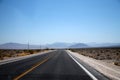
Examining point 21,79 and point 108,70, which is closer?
point 21,79

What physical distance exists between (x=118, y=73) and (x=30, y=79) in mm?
4542

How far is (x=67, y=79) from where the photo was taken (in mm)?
9750

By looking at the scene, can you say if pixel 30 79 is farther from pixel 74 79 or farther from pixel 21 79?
pixel 74 79

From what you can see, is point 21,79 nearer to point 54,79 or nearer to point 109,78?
point 54,79

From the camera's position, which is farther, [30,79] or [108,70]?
[108,70]

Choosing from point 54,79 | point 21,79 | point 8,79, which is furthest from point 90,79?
point 8,79

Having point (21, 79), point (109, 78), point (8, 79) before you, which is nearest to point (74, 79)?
point (109, 78)

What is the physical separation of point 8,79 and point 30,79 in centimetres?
109

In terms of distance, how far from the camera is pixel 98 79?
9.75 meters

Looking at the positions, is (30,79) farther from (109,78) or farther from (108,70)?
(108,70)

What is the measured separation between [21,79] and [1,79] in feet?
3.23

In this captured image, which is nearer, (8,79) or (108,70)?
(8,79)

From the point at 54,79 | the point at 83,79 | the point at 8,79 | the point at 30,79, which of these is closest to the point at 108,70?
the point at 83,79

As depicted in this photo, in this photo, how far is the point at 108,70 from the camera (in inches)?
469
